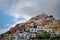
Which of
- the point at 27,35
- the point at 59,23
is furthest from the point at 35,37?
the point at 59,23

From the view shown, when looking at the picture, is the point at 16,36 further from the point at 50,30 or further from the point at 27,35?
the point at 50,30

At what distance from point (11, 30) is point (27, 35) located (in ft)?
1.37

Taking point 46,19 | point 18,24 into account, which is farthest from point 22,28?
point 46,19

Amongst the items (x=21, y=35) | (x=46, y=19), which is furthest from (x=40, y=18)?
(x=21, y=35)

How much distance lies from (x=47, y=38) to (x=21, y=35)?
654 mm

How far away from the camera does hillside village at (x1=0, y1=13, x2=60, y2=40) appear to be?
24.5 ft

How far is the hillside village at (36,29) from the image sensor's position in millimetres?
7480

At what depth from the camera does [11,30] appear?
24.5ft

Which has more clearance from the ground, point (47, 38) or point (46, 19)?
point (46, 19)

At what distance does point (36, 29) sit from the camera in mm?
7504

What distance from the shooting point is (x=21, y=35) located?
24.6ft

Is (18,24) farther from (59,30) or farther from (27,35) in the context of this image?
(59,30)

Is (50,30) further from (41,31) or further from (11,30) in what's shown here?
(11,30)

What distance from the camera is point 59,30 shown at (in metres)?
7.55
